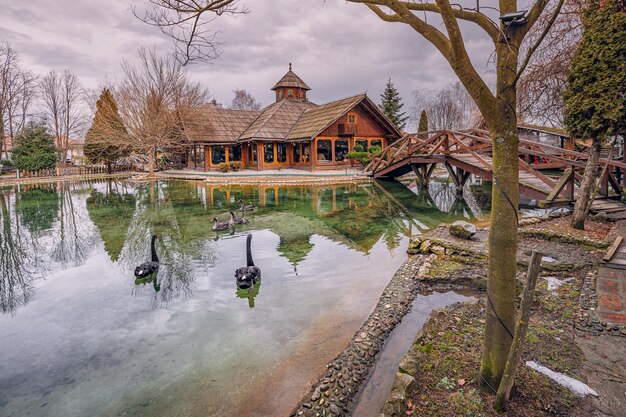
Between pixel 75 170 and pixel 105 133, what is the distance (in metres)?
7.36

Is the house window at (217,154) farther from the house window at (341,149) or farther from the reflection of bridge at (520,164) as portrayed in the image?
the reflection of bridge at (520,164)

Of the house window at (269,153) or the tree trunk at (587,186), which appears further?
the house window at (269,153)

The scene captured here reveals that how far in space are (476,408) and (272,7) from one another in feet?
16.6

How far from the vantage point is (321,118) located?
95.6 ft

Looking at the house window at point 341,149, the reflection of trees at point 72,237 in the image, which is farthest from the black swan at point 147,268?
the house window at point 341,149

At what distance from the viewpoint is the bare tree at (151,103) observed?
2921cm

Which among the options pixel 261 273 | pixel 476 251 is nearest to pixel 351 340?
pixel 261 273

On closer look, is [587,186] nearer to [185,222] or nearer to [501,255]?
[501,255]

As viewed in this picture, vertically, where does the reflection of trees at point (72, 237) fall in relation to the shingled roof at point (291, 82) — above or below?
below

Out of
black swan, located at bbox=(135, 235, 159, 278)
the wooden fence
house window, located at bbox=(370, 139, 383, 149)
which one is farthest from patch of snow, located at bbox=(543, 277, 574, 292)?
the wooden fence

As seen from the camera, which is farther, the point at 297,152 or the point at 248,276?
the point at 297,152

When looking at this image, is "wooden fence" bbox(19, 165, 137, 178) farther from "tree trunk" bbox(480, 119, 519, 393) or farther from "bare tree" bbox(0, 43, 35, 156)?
"tree trunk" bbox(480, 119, 519, 393)

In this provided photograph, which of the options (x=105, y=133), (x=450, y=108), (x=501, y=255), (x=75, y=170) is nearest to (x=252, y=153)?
(x=105, y=133)

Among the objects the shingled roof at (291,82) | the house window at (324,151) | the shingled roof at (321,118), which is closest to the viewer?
the shingled roof at (321,118)
